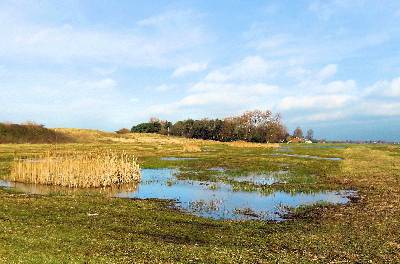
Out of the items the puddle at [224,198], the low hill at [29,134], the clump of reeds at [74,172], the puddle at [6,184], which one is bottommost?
the puddle at [224,198]

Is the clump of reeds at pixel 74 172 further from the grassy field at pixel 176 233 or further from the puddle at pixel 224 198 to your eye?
the grassy field at pixel 176 233

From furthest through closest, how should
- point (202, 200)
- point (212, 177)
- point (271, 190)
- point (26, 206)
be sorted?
point (212, 177) < point (271, 190) < point (202, 200) < point (26, 206)

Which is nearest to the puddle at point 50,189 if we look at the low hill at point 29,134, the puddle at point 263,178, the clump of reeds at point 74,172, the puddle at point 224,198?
the clump of reeds at point 74,172

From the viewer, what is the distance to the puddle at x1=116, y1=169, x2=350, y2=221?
31312mm

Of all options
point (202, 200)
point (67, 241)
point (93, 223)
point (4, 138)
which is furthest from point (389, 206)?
point (4, 138)

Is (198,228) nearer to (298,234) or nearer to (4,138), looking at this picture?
(298,234)

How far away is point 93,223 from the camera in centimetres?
2436

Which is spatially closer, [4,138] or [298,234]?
[298,234]

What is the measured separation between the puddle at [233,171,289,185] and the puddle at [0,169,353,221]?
23 cm

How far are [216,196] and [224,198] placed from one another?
1.23 metres

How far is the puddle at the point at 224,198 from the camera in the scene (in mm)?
31312

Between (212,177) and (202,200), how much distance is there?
643 inches

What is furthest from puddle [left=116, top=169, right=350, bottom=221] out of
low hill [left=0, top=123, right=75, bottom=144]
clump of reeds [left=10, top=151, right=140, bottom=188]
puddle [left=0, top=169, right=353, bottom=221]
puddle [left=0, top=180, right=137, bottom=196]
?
low hill [left=0, top=123, right=75, bottom=144]

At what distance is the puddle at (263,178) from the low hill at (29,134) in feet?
302
